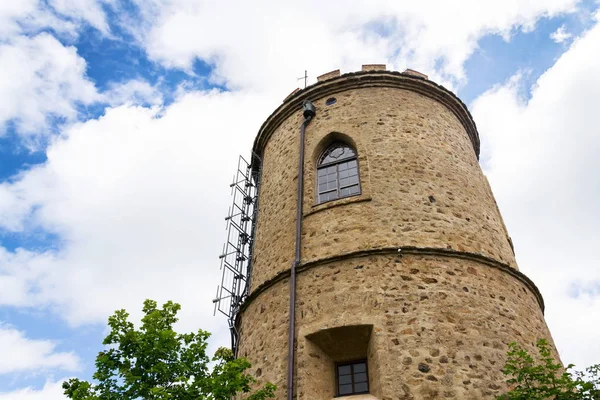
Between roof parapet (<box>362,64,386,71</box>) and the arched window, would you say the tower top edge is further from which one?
the arched window

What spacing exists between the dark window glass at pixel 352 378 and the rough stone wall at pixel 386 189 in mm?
1891

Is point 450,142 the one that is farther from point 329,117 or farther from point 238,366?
point 238,366

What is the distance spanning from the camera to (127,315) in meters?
7.73

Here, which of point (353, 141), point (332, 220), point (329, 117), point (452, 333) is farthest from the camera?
point (329, 117)

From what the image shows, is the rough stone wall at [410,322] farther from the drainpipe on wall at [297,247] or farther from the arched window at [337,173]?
the arched window at [337,173]

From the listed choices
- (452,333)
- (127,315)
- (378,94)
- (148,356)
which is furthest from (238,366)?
(378,94)

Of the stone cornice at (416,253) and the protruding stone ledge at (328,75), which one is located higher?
the protruding stone ledge at (328,75)

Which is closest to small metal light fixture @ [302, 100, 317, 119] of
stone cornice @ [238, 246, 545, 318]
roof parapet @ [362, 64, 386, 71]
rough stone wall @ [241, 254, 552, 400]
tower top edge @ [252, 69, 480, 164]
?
tower top edge @ [252, 69, 480, 164]

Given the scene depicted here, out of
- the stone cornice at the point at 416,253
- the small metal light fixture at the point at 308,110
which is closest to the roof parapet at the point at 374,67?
the small metal light fixture at the point at 308,110

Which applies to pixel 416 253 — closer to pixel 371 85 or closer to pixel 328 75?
pixel 371 85

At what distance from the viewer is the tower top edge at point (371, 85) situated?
1195 cm

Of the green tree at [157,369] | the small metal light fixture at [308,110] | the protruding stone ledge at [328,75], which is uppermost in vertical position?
the protruding stone ledge at [328,75]

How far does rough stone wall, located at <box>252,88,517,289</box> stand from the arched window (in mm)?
201

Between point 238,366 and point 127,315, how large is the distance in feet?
6.22
